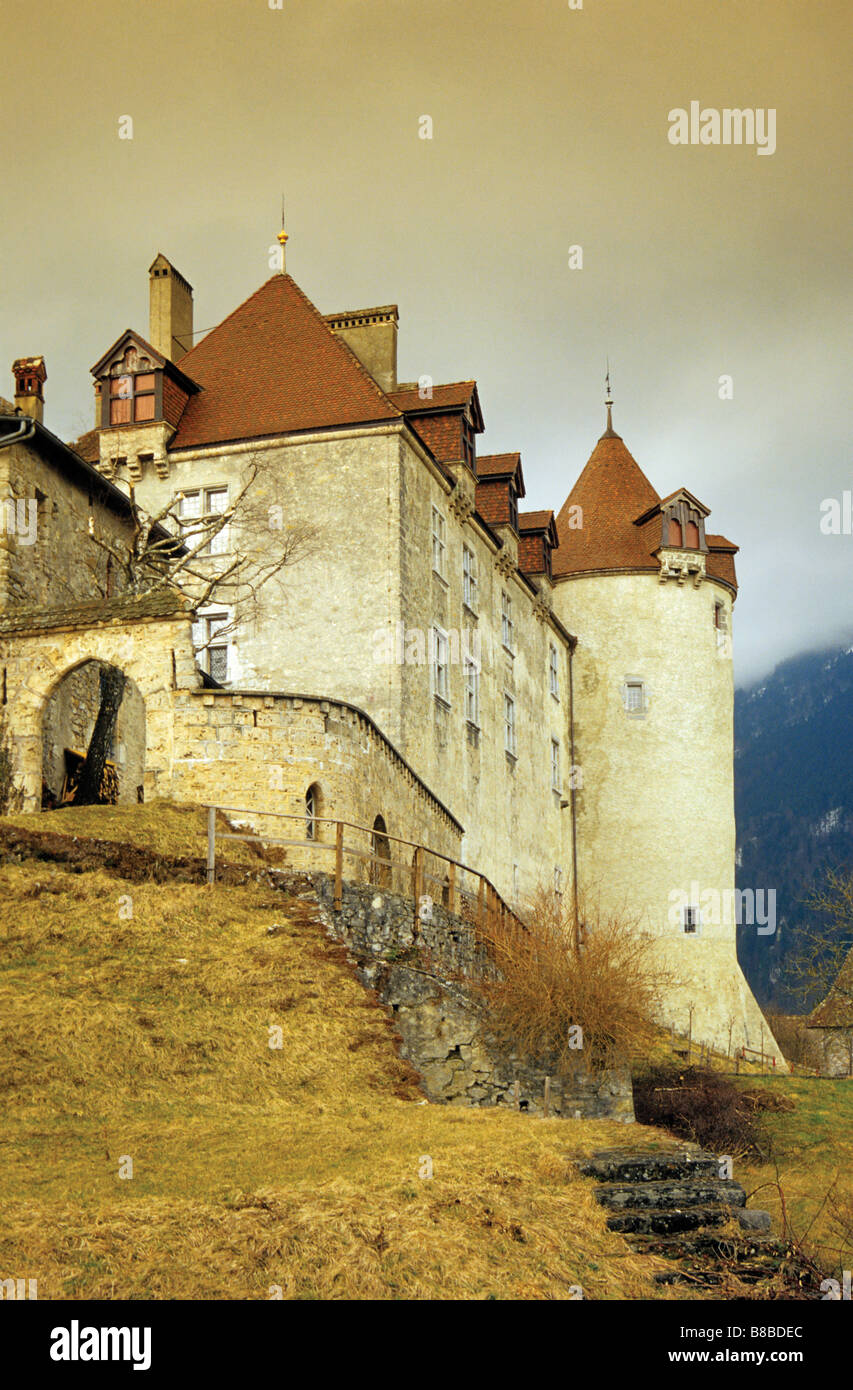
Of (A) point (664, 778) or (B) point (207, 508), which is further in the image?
(A) point (664, 778)

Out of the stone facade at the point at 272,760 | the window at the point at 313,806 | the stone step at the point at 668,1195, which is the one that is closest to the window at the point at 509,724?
the stone facade at the point at 272,760

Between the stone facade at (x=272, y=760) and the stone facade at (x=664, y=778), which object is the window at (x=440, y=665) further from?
the stone facade at (x=664, y=778)

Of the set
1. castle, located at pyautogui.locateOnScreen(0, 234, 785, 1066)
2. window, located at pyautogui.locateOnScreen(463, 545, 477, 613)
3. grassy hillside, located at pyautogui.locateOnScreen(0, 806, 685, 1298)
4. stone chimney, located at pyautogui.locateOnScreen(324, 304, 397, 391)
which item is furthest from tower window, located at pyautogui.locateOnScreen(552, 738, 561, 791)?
grassy hillside, located at pyautogui.locateOnScreen(0, 806, 685, 1298)

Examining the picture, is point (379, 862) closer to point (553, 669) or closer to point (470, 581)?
point (470, 581)

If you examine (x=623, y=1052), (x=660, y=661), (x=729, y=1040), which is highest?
(x=660, y=661)

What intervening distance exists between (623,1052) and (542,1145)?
6465 mm

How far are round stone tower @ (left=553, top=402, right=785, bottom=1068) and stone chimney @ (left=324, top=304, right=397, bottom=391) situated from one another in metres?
13.4

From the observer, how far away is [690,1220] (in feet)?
42.1

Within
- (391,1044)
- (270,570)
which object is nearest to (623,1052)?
(391,1044)

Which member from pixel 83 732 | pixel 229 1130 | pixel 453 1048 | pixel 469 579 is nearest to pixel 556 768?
pixel 469 579

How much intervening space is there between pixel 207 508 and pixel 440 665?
6.73 meters
